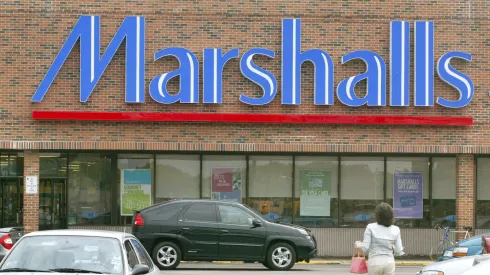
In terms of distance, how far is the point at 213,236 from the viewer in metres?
20.7

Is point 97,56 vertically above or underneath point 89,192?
above

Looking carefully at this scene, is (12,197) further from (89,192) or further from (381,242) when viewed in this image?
(381,242)

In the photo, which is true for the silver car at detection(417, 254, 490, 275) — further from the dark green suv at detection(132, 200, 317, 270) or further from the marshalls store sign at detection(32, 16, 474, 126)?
the marshalls store sign at detection(32, 16, 474, 126)

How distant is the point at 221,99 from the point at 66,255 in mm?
15753

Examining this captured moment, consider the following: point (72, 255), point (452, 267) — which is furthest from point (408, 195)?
point (72, 255)

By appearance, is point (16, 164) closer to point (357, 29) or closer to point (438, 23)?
point (357, 29)

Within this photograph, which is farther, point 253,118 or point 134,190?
point 134,190

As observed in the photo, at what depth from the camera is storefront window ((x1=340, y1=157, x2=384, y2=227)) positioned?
27.0 meters

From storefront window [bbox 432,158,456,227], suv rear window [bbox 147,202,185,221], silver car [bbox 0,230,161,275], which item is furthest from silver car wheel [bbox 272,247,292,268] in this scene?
silver car [bbox 0,230,161,275]

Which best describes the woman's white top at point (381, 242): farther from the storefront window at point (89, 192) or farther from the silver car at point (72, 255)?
the storefront window at point (89, 192)

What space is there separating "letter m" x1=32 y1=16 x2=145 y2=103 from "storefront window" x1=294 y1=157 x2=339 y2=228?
17.8 ft

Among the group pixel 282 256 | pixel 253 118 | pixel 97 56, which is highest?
pixel 97 56

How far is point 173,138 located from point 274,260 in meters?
6.17

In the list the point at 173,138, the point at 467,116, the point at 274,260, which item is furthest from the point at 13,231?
the point at 467,116
